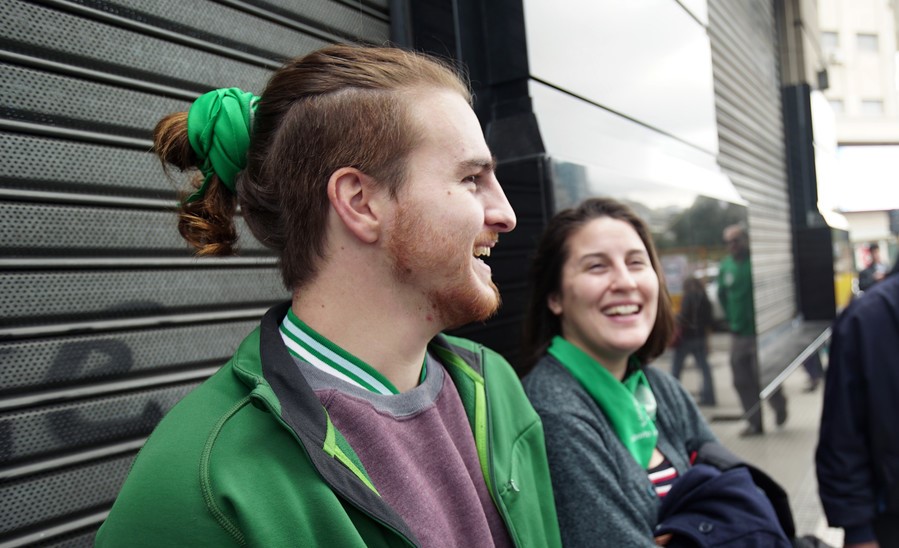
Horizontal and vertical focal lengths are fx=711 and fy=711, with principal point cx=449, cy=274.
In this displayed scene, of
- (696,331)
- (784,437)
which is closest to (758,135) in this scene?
(784,437)

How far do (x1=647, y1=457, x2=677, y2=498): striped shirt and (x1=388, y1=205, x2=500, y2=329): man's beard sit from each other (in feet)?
3.55

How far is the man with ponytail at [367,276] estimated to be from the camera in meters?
1.44

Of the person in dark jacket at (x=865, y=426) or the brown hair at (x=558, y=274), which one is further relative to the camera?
the person in dark jacket at (x=865, y=426)

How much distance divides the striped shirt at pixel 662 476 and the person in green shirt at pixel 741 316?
3715 millimetres

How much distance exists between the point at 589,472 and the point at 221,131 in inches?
56.2

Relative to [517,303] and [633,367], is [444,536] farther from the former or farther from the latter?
[517,303]

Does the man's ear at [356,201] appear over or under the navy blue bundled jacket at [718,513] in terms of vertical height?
over

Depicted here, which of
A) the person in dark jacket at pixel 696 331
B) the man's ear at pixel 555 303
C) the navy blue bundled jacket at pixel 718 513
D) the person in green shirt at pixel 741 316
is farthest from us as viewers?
the person in green shirt at pixel 741 316

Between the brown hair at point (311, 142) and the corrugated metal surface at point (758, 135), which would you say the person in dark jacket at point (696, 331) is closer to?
the corrugated metal surface at point (758, 135)

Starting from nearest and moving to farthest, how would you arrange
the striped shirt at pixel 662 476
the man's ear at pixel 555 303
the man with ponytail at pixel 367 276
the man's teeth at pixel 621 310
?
the man with ponytail at pixel 367 276
the striped shirt at pixel 662 476
the man's teeth at pixel 621 310
the man's ear at pixel 555 303

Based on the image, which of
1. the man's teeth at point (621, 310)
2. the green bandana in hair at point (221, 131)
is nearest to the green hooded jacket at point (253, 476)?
the green bandana in hair at point (221, 131)

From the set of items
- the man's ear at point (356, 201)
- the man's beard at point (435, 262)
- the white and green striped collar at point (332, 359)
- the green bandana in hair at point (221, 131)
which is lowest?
the white and green striped collar at point (332, 359)

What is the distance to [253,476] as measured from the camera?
1.31 metres

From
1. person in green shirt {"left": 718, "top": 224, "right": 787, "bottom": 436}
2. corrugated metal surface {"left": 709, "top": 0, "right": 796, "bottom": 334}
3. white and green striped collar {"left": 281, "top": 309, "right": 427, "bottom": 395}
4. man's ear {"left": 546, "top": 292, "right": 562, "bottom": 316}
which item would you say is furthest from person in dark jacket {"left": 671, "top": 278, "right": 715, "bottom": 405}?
white and green striped collar {"left": 281, "top": 309, "right": 427, "bottom": 395}
